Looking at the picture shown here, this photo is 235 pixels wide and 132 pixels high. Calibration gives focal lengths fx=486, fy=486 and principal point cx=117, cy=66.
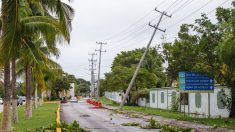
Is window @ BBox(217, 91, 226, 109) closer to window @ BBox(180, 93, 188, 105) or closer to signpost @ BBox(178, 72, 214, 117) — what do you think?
signpost @ BBox(178, 72, 214, 117)

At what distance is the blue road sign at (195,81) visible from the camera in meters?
35.8

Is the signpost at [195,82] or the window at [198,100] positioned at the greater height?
the signpost at [195,82]

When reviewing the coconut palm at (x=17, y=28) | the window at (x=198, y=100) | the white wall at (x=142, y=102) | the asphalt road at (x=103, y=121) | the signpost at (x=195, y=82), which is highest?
the coconut palm at (x=17, y=28)

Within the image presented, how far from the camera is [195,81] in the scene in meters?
35.9

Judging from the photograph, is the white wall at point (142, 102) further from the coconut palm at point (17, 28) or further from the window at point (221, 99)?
the coconut palm at point (17, 28)

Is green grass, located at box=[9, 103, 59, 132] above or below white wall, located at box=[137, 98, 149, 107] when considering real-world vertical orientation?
below

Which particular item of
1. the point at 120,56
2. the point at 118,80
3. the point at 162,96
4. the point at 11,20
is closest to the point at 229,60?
the point at 11,20

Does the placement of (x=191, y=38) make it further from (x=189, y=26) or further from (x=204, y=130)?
(x=204, y=130)

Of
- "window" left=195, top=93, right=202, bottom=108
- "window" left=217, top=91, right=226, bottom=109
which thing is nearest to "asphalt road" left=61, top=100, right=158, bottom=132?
A: "window" left=217, top=91, right=226, bottom=109

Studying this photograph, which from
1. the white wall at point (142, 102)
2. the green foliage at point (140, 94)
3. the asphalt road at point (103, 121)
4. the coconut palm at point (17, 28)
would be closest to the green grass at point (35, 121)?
the asphalt road at point (103, 121)

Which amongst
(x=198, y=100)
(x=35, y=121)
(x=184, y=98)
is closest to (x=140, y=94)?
(x=184, y=98)

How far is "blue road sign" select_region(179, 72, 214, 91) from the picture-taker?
3578 centimetres

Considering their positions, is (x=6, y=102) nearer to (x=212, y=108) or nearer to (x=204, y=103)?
(x=212, y=108)

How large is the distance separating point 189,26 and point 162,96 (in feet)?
65.9
